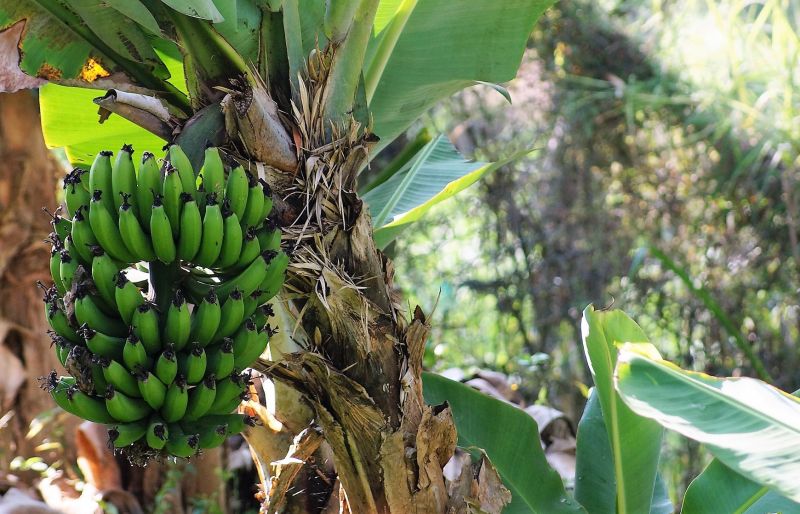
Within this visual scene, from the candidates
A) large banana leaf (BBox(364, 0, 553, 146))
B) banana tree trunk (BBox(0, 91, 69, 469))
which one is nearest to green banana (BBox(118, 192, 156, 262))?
large banana leaf (BBox(364, 0, 553, 146))

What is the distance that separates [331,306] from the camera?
1.36 m

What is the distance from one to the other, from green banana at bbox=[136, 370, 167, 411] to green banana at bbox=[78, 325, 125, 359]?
60 millimetres

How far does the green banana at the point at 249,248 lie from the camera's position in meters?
1.18

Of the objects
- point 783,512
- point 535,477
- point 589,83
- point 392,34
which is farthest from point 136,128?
point 589,83

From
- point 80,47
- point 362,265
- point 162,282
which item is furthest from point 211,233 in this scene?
point 80,47

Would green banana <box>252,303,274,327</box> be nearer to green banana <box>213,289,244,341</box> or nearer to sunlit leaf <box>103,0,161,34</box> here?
green banana <box>213,289,244,341</box>

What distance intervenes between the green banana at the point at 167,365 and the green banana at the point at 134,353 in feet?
0.07

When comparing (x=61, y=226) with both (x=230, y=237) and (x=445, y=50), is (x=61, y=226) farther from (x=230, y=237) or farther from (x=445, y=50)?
(x=445, y=50)

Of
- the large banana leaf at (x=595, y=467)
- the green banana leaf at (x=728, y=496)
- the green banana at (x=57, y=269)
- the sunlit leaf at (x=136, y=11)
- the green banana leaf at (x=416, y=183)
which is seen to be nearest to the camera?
the green banana at (x=57, y=269)

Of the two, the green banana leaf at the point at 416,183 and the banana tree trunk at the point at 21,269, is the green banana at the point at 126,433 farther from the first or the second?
the banana tree trunk at the point at 21,269

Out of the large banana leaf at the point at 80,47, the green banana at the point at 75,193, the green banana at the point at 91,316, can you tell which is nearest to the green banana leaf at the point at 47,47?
the large banana leaf at the point at 80,47

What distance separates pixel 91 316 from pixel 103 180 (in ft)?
0.70

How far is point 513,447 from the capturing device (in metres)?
1.76

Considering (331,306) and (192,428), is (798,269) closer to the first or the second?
(331,306)
